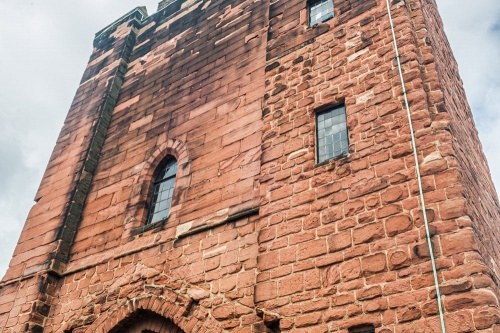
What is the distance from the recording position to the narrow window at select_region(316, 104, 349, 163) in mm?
5836

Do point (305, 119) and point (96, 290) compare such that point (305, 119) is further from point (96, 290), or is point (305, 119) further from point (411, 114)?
point (96, 290)

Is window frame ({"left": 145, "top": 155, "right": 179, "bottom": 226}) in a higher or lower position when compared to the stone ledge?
higher

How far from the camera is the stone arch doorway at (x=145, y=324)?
6.34 m

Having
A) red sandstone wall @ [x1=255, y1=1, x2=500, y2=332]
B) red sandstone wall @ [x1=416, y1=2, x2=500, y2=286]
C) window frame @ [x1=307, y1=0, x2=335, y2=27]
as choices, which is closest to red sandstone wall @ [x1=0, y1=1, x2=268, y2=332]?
red sandstone wall @ [x1=255, y1=1, x2=500, y2=332]

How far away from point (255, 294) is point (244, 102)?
3.59 meters

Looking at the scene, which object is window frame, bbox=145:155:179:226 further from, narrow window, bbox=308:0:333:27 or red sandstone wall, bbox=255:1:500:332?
narrow window, bbox=308:0:333:27

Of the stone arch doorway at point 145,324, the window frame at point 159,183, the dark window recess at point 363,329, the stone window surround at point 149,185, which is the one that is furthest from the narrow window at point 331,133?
the stone arch doorway at point 145,324

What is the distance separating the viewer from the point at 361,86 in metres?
5.99

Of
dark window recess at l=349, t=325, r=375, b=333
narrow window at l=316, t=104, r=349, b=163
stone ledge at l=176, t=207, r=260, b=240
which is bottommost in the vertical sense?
dark window recess at l=349, t=325, r=375, b=333

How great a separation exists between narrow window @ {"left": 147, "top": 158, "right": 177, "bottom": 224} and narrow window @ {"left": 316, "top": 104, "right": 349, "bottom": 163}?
2.99 m

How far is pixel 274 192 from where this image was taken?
5859 millimetres

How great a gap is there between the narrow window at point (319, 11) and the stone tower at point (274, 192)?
2.1 inches

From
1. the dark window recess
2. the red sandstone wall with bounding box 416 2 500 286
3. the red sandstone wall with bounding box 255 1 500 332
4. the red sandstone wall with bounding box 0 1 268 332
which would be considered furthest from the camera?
the red sandstone wall with bounding box 0 1 268 332

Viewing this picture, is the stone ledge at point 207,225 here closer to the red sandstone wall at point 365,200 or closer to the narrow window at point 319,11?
the red sandstone wall at point 365,200
